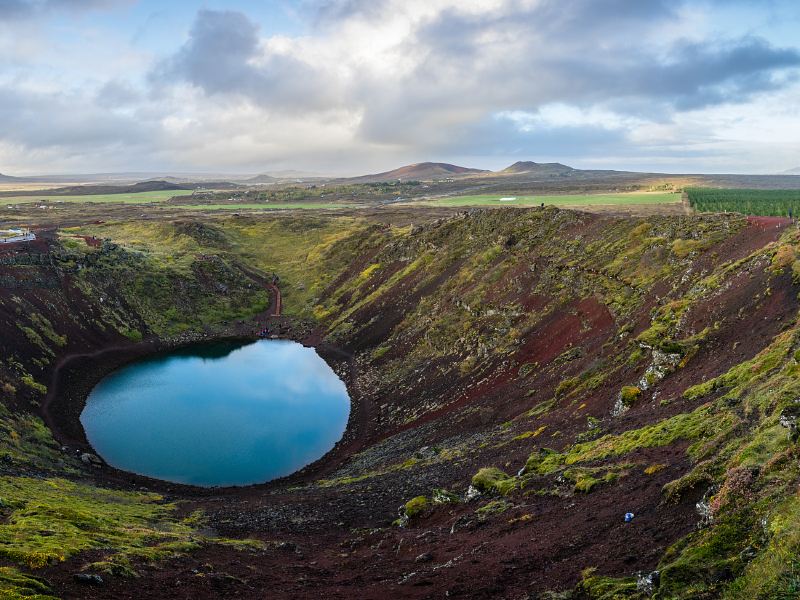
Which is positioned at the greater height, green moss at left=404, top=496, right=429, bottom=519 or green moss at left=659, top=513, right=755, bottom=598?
green moss at left=659, top=513, right=755, bottom=598

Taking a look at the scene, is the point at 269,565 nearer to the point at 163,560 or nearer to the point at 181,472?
the point at 163,560

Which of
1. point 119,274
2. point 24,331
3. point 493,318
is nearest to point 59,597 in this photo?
point 493,318

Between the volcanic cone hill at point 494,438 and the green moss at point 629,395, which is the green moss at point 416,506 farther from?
the green moss at point 629,395

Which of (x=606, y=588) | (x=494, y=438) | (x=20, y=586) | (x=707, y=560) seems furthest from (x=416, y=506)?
(x=20, y=586)

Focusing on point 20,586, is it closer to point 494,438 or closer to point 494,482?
point 494,482

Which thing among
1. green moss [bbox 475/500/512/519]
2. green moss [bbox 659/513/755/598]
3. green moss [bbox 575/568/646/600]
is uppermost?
green moss [bbox 659/513/755/598]

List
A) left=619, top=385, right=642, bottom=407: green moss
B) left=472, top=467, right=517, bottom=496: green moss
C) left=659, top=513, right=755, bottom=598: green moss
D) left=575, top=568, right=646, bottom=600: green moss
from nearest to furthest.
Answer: left=659, top=513, right=755, bottom=598: green moss < left=575, top=568, right=646, bottom=600: green moss < left=472, top=467, right=517, bottom=496: green moss < left=619, top=385, right=642, bottom=407: green moss

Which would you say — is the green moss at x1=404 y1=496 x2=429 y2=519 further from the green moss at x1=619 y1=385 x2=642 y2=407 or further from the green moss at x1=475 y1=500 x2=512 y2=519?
the green moss at x1=619 y1=385 x2=642 y2=407

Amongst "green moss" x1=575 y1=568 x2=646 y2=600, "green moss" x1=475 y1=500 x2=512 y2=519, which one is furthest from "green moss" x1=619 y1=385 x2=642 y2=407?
"green moss" x1=575 y1=568 x2=646 y2=600

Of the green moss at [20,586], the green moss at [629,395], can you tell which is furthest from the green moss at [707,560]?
the green moss at [629,395]
